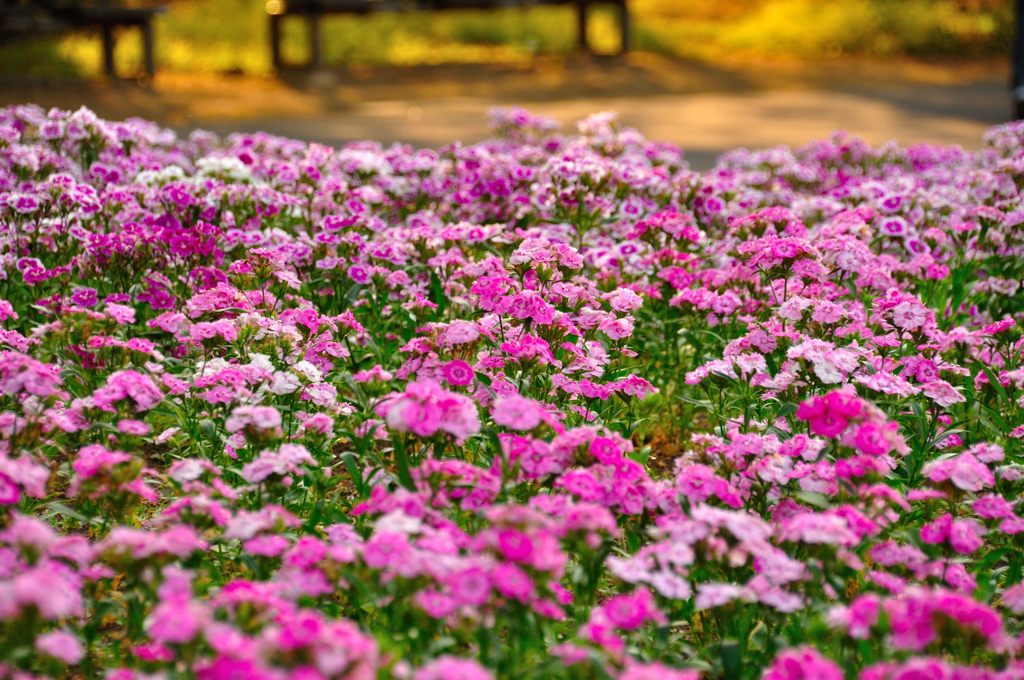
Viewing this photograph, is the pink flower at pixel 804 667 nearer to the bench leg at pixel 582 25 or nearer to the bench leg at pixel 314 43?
the bench leg at pixel 314 43

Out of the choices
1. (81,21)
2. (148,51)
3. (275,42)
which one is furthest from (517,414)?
(275,42)

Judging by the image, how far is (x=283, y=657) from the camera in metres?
1.94

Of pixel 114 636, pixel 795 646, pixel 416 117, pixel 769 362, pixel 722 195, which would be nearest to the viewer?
pixel 795 646

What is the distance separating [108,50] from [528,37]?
595 cm

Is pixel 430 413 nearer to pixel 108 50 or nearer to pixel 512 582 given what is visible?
pixel 512 582

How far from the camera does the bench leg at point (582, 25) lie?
16109 mm

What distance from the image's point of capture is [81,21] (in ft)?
44.1

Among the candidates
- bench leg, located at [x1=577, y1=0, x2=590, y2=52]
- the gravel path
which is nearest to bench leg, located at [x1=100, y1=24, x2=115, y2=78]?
the gravel path

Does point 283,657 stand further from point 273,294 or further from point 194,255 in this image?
point 194,255

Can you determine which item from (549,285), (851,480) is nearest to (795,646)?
(851,480)

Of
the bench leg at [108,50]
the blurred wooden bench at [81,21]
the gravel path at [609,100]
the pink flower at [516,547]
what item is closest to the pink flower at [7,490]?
the pink flower at [516,547]

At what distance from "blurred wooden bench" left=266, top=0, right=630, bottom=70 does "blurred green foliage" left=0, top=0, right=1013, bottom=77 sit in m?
0.46

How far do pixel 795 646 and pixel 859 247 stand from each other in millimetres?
1599

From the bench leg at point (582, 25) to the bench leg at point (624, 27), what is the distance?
1.46 ft
